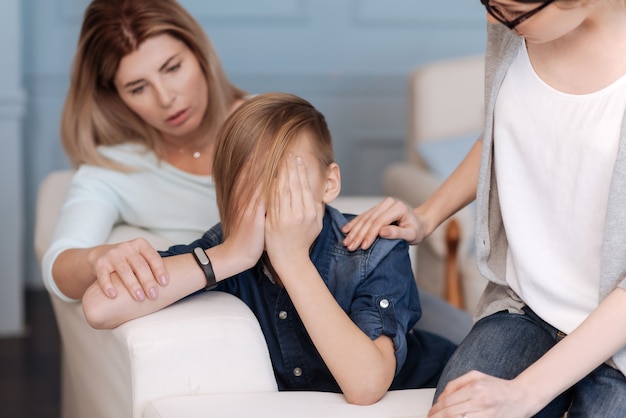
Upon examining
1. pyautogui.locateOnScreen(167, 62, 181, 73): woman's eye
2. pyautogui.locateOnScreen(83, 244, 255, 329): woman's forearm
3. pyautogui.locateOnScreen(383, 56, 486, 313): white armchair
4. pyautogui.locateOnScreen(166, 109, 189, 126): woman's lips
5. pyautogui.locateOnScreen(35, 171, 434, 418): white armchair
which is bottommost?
pyautogui.locateOnScreen(383, 56, 486, 313): white armchair

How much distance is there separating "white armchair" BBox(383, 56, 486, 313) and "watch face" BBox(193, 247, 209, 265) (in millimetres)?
1491

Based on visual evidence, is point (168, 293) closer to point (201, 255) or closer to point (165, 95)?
point (201, 255)

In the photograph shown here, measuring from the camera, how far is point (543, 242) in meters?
1.58

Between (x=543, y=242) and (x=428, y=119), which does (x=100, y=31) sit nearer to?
(x=543, y=242)

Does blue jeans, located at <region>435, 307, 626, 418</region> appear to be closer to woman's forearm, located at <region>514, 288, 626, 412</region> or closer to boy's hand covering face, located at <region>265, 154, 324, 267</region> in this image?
woman's forearm, located at <region>514, 288, 626, 412</region>

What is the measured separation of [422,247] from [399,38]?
3.94 feet

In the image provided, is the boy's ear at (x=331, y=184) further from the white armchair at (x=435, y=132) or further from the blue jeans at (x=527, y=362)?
the white armchair at (x=435, y=132)

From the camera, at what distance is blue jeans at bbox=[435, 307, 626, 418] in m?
1.49

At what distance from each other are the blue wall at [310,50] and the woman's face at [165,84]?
1767mm

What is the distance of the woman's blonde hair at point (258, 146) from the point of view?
1.63 m

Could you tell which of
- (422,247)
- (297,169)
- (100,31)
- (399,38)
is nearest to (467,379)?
(297,169)

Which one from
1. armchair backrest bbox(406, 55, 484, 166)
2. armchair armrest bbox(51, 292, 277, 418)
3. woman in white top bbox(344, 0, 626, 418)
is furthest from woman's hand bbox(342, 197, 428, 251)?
armchair backrest bbox(406, 55, 484, 166)

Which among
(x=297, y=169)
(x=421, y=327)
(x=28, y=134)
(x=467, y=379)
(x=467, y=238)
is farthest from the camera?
(x=28, y=134)

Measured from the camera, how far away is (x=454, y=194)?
1.87m
